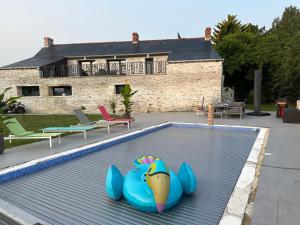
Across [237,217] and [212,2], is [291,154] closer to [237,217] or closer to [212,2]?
[237,217]

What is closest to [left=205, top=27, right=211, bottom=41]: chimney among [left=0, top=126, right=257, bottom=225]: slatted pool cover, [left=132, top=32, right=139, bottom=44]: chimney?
[left=132, top=32, right=139, bottom=44]: chimney

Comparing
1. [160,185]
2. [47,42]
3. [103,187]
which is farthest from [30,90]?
[160,185]

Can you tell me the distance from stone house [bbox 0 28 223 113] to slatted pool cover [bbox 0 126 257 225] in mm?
12121

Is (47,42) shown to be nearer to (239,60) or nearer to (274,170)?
(239,60)

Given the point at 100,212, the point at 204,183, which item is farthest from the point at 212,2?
the point at 100,212

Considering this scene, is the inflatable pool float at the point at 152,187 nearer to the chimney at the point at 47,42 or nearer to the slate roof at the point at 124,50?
the slate roof at the point at 124,50

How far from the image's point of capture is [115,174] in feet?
12.5

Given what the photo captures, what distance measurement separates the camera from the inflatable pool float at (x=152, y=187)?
3.17 metres

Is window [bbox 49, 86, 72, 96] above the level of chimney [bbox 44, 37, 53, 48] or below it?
below

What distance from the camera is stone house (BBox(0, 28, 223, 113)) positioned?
762 inches

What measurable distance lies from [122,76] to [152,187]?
17982 millimetres

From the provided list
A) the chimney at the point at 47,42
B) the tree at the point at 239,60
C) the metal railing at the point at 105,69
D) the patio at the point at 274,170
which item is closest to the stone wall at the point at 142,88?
the metal railing at the point at 105,69

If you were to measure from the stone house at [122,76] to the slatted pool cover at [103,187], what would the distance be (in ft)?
39.8

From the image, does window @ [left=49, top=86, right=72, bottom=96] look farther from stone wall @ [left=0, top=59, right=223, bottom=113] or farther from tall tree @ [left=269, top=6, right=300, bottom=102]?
tall tree @ [left=269, top=6, right=300, bottom=102]
